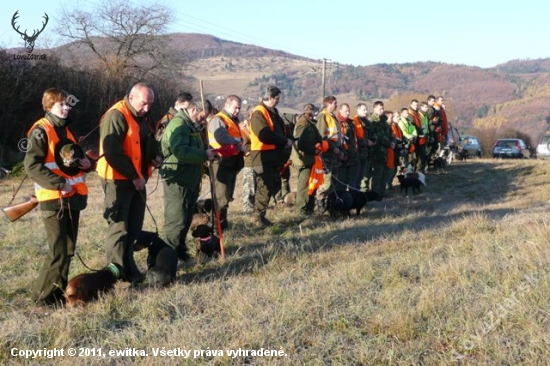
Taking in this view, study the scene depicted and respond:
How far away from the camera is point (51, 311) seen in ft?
16.4

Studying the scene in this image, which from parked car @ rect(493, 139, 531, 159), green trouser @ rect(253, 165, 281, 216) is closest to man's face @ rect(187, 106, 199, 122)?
green trouser @ rect(253, 165, 281, 216)

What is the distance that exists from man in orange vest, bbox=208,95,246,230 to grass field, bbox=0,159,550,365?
0.79m

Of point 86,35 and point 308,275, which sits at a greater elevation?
point 86,35

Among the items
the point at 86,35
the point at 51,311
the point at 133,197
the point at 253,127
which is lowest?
the point at 51,311

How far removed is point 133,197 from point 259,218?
3.31 meters

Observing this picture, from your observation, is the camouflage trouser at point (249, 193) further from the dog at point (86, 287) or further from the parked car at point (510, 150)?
the parked car at point (510, 150)

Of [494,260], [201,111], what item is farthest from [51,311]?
[494,260]

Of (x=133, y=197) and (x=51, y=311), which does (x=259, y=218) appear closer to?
(x=133, y=197)

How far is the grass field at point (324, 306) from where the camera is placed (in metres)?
3.77

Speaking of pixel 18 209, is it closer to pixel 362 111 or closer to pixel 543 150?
pixel 362 111

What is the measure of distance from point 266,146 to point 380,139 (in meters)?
4.81

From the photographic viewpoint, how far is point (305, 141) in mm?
9516

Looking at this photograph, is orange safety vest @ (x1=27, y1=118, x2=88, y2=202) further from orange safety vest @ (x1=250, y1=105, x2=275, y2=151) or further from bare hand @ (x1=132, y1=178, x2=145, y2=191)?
orange safety vest @ (x1=250, y1=105, x2=275, y2=151)

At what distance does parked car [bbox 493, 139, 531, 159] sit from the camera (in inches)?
1330
